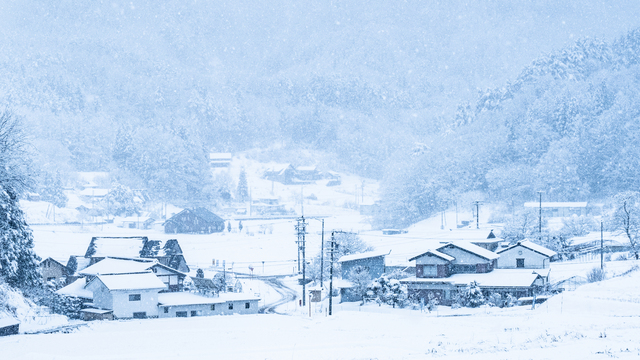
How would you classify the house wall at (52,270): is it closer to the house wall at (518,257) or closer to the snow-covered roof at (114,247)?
the snow-covered roof at (114,247)

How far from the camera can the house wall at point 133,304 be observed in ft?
111

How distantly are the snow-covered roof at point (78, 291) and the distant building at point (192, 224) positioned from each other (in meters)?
42.9

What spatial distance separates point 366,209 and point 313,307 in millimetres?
65876

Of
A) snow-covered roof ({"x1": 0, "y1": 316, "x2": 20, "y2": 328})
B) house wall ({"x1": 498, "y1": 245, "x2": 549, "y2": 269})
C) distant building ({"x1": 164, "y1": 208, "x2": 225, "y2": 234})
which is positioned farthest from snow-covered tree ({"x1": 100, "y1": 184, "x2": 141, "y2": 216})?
snow-covered roof ({"x1": 0, "y1": 316, "x2": 20, "y2": 328})

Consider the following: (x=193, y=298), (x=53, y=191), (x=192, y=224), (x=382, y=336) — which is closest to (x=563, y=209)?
(x=192, y=224)

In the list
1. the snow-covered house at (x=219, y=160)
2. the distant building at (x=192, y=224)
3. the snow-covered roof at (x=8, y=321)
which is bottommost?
the snow-covered roof at (x=8, y=321)

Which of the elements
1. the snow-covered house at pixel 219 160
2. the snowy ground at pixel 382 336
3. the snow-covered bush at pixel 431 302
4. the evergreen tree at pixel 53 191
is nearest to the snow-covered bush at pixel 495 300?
the snow-covered bush at pixel 431 302

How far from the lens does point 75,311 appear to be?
33.5 meters

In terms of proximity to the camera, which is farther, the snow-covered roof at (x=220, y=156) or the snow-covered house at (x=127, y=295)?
the snow-covered roof at (x=220, y=156)

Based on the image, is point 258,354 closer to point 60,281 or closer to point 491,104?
point 60,281

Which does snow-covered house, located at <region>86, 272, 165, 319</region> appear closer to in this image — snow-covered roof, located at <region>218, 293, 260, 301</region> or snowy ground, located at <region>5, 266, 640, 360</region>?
snow-covered roof, located at <region>218, 293, 260, 301</region>

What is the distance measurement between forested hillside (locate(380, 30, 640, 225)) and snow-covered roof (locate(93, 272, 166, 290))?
58852mm

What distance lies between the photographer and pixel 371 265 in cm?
4369

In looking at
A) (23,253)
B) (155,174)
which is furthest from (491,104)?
(23,253)
